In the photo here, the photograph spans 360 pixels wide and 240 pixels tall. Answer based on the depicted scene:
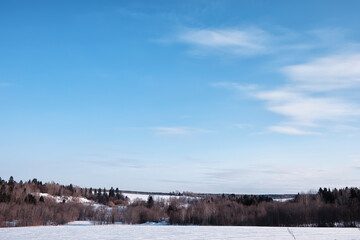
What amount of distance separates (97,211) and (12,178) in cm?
4760

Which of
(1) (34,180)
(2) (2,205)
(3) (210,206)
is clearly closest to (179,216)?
(3) (210,206)

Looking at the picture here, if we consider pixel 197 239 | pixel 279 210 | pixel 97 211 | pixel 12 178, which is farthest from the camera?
pixel 12 178

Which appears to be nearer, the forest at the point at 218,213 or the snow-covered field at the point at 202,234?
the snow-covered field at the point at 202,234

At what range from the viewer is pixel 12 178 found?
136875 millimetres

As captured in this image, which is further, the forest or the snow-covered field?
the forest

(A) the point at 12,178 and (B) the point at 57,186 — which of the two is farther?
(B) the point at 57,186

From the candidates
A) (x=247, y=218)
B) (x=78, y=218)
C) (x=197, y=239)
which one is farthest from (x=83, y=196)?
(x=197, y=239)

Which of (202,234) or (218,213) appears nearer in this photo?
(202,234)

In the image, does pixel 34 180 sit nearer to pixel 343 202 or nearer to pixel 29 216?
pixel 29 216

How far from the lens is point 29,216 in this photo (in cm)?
8519

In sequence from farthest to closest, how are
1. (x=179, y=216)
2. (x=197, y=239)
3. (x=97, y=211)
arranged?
(x=97, y=211) < (x=179, y=216) < (x=197, y=239)

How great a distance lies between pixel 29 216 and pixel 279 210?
2377 inches

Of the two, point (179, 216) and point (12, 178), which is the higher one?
point (12, 178)

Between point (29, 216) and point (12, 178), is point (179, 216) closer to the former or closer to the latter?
point (29, 216)
